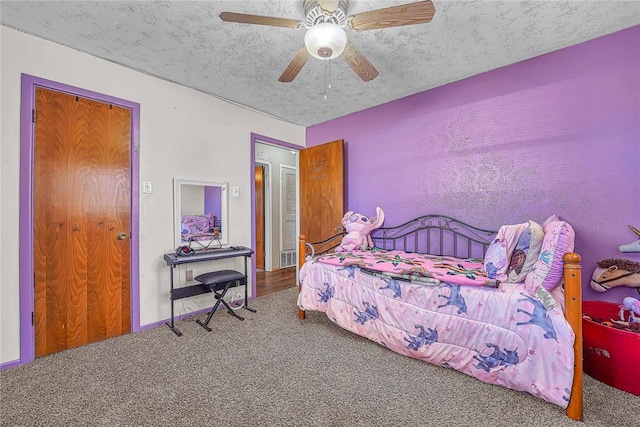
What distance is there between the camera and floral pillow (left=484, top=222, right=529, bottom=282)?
172 centimetres

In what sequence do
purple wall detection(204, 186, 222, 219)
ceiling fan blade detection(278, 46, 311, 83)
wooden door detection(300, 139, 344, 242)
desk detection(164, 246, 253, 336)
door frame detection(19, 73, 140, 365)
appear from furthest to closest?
1. wooden door detection(300, 139, 344, 242)
2. purple wall detection(204, 186, 222, 219)
3. desk detection(164, 246, 253, 336)
4. door frame detection(19, 73, 140, 365)
5. ceiling fan blade detection(278, 46, 311, 83)

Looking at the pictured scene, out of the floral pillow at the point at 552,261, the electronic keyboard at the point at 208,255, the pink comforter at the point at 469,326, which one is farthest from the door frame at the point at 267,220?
the floral pillow at the point at 552,261

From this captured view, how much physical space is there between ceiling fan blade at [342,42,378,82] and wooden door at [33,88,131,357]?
2.04m

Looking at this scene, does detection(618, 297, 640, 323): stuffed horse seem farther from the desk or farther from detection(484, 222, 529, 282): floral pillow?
the desk

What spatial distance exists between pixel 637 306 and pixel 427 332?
52.0 inches

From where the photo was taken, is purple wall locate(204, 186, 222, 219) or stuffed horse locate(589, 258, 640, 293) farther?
purple wall locate(204, 186, 222, 219)

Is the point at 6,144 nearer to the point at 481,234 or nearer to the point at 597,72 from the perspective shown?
the point at 481,234

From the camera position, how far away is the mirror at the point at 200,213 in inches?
107

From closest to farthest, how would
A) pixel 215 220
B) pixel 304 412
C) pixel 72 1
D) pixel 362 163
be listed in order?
pixel 304 412, pixel 72 1, pixel 215 220, pixel 362 163

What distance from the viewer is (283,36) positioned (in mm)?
1967

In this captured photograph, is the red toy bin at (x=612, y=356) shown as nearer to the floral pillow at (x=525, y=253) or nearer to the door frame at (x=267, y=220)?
the floral pillow at (x=525, y=253)

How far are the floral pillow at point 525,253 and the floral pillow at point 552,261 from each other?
130mm

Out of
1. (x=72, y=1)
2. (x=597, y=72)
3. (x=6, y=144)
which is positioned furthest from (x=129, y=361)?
(x=597, y=72)

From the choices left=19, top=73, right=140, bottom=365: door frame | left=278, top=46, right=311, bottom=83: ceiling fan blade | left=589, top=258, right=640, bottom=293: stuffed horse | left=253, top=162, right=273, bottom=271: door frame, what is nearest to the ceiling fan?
left=278, top=46, right=311, bottom=83: ceiling fan blade
